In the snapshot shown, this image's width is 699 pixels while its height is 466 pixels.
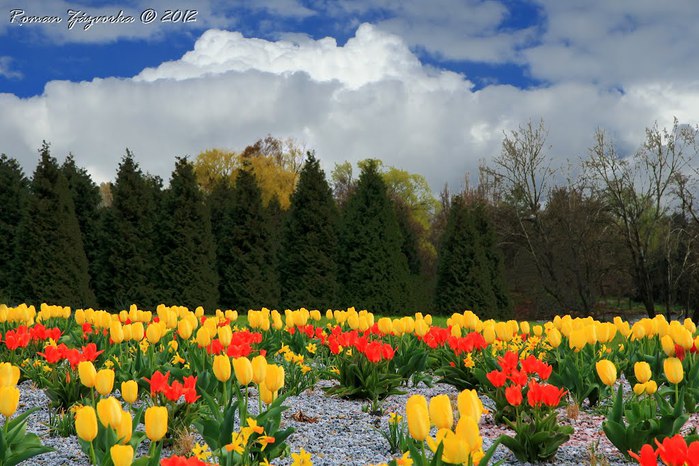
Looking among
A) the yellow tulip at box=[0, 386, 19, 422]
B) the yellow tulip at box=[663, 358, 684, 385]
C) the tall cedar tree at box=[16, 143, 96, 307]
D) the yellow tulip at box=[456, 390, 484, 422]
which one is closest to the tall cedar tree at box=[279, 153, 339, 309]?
the tall cedar tree at box=[16, 143, 96, 307]

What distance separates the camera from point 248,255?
59.7 feet

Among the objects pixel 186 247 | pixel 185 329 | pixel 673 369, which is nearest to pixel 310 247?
pixel 186 247

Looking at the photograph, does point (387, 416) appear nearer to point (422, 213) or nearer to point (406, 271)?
point (406, 271)

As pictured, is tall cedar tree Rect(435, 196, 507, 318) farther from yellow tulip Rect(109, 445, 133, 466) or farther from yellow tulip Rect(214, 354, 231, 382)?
yellow tulip Rect(109, 445, 133, 466)

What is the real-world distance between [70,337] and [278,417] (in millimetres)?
4196

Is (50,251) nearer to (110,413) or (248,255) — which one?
(248,255)

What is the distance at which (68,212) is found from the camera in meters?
17.5

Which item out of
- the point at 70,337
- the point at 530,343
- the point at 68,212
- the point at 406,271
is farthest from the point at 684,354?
the point at 68,212

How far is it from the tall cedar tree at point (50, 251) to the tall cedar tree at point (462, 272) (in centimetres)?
967

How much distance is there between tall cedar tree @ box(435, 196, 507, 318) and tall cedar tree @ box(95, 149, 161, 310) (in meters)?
7.99

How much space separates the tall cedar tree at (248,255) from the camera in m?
18.1

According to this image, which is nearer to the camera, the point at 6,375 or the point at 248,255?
the point at 6,375

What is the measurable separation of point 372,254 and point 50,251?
8200 mm

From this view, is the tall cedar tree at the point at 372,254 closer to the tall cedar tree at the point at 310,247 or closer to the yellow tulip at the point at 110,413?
the tall cedar tree at the point at 310,247
